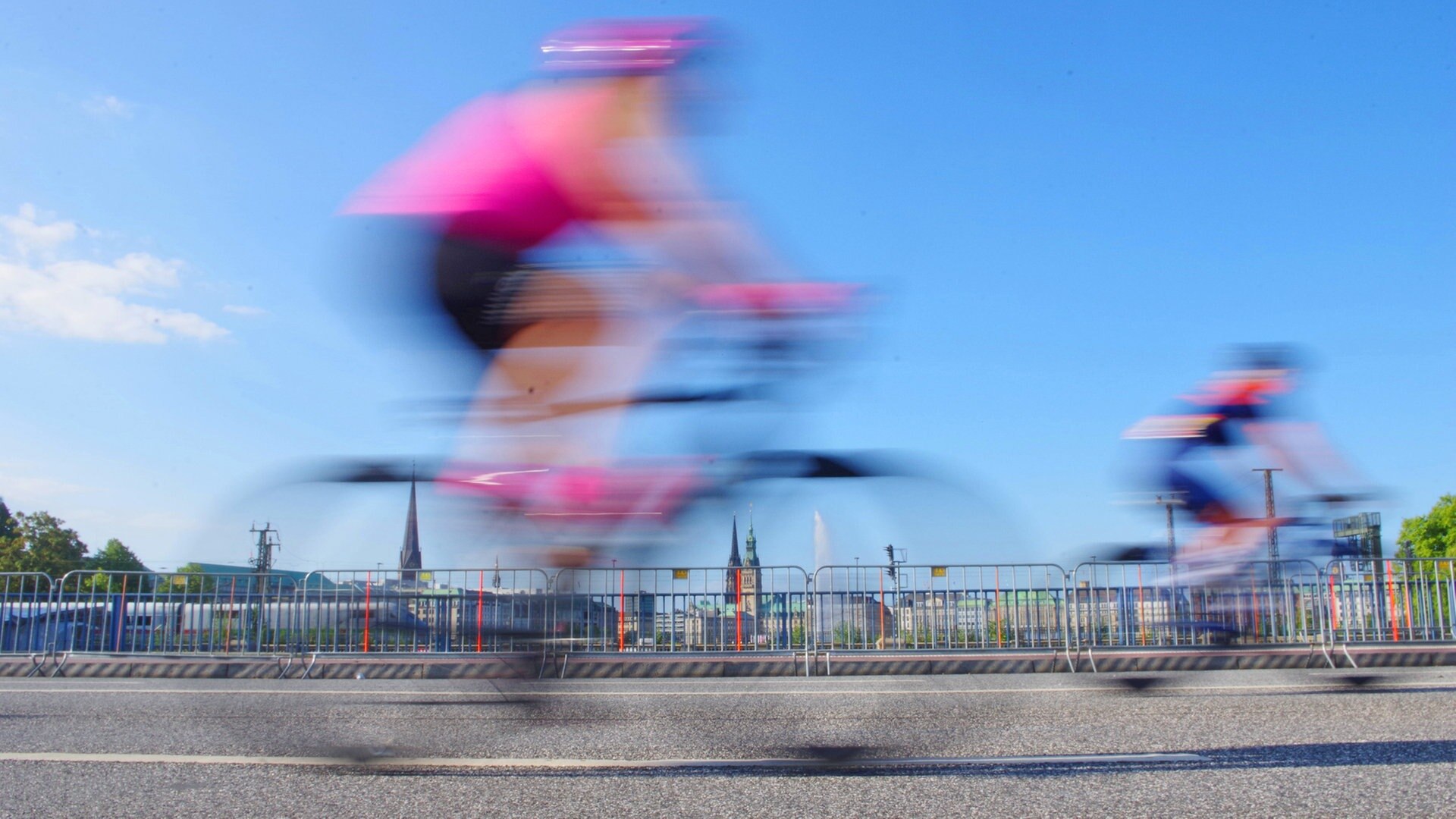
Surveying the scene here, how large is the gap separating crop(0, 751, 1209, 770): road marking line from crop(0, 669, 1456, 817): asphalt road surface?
1 centimetres

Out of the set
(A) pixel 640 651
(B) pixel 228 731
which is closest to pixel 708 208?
(B) pixel 228 731

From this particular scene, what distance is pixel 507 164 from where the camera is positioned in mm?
2500

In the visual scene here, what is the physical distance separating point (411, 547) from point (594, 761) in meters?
0.90

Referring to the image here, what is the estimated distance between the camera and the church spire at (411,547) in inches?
119

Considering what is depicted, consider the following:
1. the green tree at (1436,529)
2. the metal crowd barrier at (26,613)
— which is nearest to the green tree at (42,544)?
the metal crowd barrier at (26,613)

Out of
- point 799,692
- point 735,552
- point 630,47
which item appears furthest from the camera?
point 799,692

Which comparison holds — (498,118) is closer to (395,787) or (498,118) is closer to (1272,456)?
(395,787)

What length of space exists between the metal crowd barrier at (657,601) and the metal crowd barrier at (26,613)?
6.36 meters

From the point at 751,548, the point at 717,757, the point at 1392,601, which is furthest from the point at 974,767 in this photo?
the point at 1392,601

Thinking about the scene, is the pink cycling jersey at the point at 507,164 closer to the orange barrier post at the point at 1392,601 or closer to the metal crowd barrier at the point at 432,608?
the metal crowd barrier at the point at 432,608

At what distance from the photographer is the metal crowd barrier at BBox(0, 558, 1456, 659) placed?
3.11 meters

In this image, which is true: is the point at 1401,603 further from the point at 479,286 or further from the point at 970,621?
the point at 479,286

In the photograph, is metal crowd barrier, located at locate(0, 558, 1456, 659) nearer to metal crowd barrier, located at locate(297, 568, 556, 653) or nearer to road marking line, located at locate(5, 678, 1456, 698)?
metal crowd barrier, located at locate(297, 568, 556, 653)

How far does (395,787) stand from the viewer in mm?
2775
